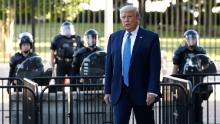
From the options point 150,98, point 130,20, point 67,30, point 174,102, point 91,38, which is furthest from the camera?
point 67,30

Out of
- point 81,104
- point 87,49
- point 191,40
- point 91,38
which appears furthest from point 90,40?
point 81,104

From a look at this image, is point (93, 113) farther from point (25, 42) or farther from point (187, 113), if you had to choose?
point (25, 42)

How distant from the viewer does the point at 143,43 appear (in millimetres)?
8328

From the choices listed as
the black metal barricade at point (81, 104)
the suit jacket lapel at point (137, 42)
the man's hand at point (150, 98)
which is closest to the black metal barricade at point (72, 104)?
Result: the black metal barricade at point (81, 104)

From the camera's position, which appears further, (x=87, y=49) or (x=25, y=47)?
(x=87, y=49)

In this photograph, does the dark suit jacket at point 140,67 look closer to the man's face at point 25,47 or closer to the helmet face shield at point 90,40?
the man's face at point 25,47

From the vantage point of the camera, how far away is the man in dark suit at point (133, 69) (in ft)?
27.1

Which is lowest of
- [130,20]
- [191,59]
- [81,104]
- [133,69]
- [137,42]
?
[81,104]

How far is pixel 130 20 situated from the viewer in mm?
8273

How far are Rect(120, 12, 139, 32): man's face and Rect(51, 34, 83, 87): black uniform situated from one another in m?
6.76

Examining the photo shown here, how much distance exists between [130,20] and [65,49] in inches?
275

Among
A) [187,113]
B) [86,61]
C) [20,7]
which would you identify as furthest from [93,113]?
[20,7]

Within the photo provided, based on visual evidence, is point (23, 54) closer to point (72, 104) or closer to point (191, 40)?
point (191, 40)

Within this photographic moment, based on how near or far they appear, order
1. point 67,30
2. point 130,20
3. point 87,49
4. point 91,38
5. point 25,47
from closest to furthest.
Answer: point 130,20, point 25,47, point 91,38, point 87,49, point 67,30
